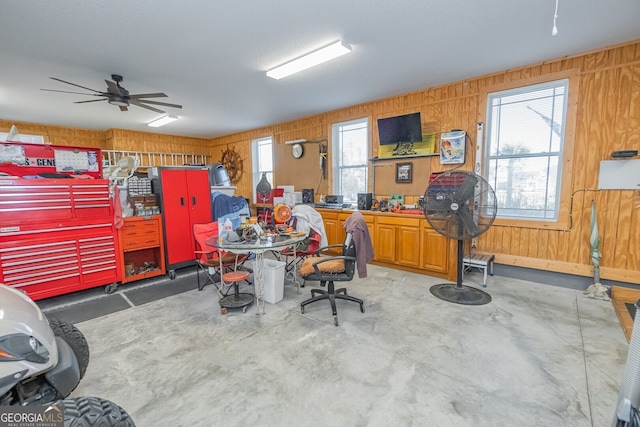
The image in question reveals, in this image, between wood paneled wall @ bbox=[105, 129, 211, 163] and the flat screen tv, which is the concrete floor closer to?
the flat screen tv

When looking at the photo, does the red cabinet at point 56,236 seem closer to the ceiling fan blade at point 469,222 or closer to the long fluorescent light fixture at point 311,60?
the long fluorescent light fixture at point 311,60

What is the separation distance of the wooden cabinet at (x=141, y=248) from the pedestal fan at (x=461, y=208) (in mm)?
3614

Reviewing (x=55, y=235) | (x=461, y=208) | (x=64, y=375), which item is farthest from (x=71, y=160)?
(x=461, y=208)

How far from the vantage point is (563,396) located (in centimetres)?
171

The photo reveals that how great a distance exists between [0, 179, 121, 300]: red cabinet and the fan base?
4.01 m

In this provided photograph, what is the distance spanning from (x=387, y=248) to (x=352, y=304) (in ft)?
4.70

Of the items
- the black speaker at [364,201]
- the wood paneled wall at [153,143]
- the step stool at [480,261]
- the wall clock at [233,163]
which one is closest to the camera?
the step stool at [480,261]

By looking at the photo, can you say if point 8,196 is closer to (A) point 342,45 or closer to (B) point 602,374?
(A) point 342,45

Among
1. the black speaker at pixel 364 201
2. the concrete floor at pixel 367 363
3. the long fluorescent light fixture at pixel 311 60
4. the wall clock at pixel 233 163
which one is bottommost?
the concrete floor at pixel 367 363

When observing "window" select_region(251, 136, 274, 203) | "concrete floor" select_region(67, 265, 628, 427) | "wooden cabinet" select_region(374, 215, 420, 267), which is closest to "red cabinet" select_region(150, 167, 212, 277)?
"concrete floor" select_region(67, 265, 628, 427)

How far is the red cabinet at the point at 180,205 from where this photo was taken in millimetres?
4043

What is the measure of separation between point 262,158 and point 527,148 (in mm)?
5546

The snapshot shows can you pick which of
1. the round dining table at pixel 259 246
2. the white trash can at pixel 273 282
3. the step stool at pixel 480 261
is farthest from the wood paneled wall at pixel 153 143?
the step stool at pixel 480 261

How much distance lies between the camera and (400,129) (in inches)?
171
